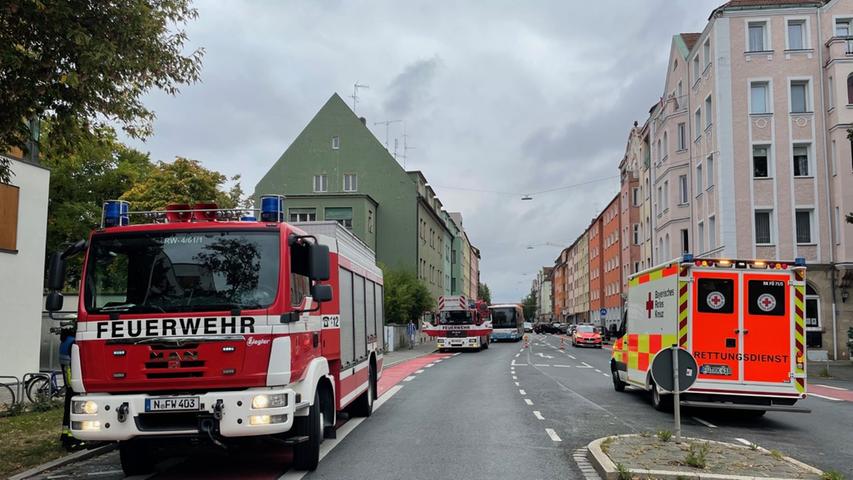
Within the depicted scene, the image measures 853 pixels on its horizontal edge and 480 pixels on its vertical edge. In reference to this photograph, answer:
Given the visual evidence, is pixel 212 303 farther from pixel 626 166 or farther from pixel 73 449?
pixel 626 166

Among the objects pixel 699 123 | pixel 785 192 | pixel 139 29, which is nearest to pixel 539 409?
pixel 139 29

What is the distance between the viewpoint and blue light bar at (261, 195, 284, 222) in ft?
26.5

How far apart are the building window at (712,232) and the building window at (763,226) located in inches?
72.0

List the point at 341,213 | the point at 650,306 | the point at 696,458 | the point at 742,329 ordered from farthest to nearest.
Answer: the point at 341,213 → the point at 650,306 → the point at 742,329 → the point at 696,458

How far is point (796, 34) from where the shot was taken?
3453 centimetres

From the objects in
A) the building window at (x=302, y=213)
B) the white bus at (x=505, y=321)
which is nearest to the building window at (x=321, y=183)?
the building window at (x=302, y=213)

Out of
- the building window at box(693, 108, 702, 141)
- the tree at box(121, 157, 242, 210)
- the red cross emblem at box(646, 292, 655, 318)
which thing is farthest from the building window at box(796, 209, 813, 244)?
the tree at box(121, 157, 242, 210)

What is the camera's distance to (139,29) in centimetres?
874

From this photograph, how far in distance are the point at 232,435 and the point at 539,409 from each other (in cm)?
818

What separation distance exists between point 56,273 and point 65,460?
2542mm

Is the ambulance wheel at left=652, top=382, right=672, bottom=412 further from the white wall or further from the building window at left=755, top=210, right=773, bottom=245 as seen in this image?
the building window at left=755, top=210, right=773, bottom=245

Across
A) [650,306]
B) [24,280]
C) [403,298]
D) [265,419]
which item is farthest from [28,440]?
[403,298]

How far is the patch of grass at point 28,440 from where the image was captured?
855 centimetres

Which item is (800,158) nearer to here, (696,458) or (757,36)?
(757,36)
